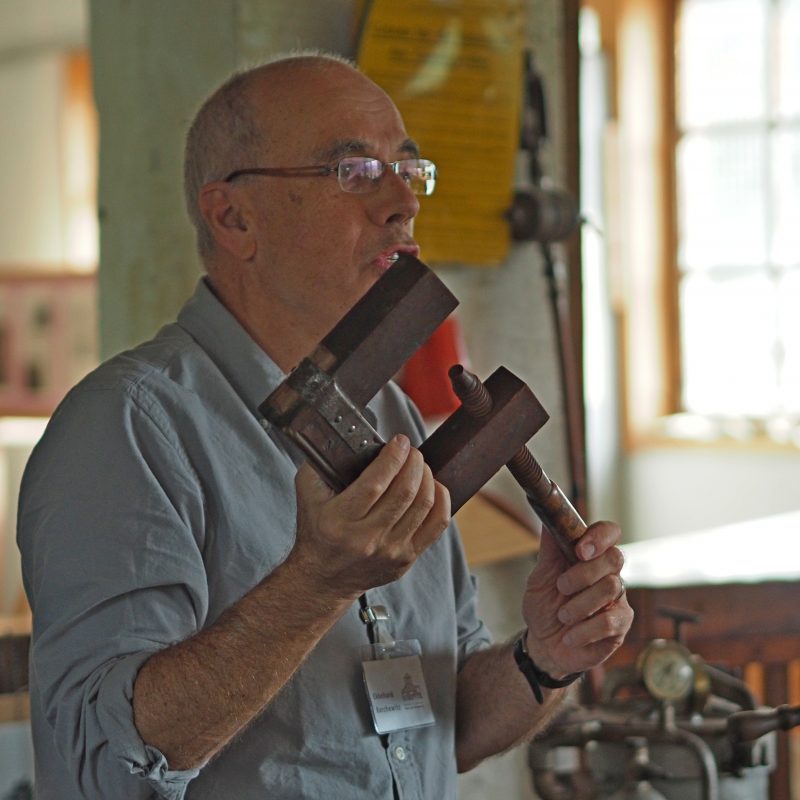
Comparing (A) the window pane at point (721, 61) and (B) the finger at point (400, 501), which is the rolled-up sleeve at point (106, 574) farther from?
(A) the window pane at point (721, 61)

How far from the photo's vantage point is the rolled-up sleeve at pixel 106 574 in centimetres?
118

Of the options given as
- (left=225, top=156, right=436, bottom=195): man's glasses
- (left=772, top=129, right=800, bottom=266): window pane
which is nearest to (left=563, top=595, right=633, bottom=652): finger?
(left=225, top=156, right=436, bottom=195): man's glasses

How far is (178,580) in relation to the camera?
4.06ft

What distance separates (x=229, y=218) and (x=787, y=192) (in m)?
4.98

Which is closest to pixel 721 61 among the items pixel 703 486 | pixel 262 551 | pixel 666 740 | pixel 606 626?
pixel 703 486

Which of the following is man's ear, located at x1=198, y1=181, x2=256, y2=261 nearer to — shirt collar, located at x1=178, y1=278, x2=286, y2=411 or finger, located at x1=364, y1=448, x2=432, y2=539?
shirt collar, located at x1=178, y1=278, x2=286, y2=411

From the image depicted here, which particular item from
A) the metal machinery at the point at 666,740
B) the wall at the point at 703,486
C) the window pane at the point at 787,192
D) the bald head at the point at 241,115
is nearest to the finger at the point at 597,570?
the bald head at the point at 241,115

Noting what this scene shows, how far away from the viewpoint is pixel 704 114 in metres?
6.27

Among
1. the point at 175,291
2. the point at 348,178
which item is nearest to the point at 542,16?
the point at 175,291

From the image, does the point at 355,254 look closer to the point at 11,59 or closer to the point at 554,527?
the point at 554,527

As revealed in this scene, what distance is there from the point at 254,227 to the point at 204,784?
66cm

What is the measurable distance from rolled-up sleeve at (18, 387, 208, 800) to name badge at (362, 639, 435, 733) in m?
0.23

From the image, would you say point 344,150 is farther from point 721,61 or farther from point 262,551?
point 721,61

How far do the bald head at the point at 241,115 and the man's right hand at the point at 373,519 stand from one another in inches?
24.0
